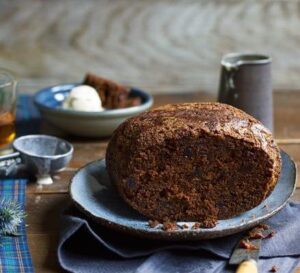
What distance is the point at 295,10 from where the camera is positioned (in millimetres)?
2723

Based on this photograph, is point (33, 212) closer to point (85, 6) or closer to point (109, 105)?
point (109, 105)

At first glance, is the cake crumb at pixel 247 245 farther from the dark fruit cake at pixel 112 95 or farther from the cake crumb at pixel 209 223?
the dark fruit cake at pixel 112 95

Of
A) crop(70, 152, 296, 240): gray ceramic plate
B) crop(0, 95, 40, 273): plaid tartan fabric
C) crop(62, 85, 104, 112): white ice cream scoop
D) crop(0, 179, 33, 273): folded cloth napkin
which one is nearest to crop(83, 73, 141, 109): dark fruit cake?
crop(62, 85, 104, 112): white ice cream scoop

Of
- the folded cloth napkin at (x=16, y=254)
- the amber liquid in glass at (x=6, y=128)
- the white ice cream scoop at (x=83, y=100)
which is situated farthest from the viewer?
the white ice cream scoop at (x=83, y=100)

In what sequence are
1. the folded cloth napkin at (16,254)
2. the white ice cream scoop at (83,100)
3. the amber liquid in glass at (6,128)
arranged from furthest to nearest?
1. the white ice cream scoop at (83,100)
2. the amber liquid in glass at (6,128)
3. the folded cloth napkin at (16,254)

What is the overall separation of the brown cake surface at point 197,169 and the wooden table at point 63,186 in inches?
5.9

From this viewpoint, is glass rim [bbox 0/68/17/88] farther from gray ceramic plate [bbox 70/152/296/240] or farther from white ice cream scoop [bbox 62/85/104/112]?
gray ceramic plate [bbox 70/152/296/240]

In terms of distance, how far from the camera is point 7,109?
1.62m

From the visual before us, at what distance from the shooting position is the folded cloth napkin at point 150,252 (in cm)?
105

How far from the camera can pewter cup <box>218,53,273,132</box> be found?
1.62 meters

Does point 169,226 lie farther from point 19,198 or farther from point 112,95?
point 112,95

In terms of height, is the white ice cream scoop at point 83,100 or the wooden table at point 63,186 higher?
the white ice cream scoop at point 83,100

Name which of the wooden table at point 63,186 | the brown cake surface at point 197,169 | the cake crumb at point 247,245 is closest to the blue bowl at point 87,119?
the wooden table at point 63,186

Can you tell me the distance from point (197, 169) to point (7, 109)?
631 millimetres
